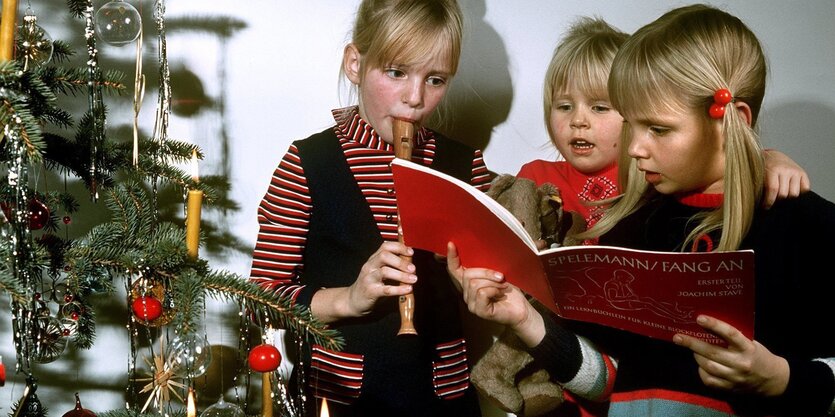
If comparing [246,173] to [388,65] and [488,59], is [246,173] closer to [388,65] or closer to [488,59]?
[388,65]

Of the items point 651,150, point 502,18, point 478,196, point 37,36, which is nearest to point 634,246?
point 651,150

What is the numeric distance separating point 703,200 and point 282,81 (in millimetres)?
800

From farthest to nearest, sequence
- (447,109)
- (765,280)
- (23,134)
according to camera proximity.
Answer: (447,109)
(765,280)
(23,134)

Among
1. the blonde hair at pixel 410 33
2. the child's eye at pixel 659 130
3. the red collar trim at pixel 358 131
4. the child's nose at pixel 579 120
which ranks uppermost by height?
the blonde hair at pixel 410 33

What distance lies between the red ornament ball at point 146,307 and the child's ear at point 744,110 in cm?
85

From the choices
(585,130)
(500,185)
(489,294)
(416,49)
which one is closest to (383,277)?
(489,294)

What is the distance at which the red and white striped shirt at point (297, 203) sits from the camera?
1245 millimetres

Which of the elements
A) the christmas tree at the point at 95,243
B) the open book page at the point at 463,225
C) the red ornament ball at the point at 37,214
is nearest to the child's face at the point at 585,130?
the open book page at the point at 463,225

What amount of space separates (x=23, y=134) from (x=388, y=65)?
55 centimetres

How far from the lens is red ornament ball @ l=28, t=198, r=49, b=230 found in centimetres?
104

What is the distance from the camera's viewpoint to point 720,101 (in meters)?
1.00

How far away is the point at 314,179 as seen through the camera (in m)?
1.25

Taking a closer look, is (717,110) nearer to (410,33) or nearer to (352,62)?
(410,33)

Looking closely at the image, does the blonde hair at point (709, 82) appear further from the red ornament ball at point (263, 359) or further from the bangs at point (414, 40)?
the red ornament ball at point (263, 359)
